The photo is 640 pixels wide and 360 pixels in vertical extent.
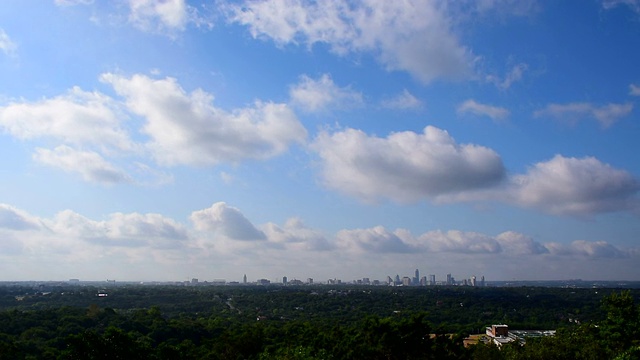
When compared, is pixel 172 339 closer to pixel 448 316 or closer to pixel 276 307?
pixel 448 316

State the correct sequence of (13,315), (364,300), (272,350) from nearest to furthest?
1. (272,350)
2. (13,315)
3. (364,300)

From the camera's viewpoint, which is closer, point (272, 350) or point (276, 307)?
point (272, 350)

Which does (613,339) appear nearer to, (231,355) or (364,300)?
(231,355)

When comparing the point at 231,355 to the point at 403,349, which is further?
the point at 231,355

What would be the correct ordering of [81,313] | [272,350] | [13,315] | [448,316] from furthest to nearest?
[448,316] → [81,313] → [13,315] → [272,350]

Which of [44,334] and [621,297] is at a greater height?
[621,297]

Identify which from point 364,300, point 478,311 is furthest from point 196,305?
point 478,311

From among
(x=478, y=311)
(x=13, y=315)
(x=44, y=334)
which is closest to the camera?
(x=44, y=334)

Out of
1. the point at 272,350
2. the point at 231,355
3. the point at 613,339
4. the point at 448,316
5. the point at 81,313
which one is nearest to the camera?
the point at 613,339

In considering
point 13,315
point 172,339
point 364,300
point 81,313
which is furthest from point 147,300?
point 172,339
